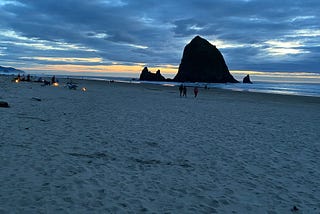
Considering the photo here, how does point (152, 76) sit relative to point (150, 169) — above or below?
above

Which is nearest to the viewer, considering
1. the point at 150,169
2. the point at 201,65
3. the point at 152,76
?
the point at 150,169

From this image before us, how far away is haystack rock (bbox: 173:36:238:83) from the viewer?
164113mm

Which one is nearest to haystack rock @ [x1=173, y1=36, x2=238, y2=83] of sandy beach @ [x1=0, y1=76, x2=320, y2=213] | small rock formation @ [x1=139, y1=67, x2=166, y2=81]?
small rock formation @ [x1=139, y1=67, x2=166, y2=81]

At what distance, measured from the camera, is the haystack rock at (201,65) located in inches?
6461

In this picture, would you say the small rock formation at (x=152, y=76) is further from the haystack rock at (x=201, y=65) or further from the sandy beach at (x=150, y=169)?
the sandy beach at (x=150, y=169)

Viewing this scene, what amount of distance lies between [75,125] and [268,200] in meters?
9.15

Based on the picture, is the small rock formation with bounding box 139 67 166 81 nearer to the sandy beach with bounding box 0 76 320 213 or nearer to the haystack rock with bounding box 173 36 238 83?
the haystack rock with bounding box 173 36 238 83

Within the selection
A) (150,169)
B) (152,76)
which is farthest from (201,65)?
(150,169)

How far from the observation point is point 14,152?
8.09 m

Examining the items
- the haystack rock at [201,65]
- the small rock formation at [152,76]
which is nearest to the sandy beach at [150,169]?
the small rock formation at [152,76]

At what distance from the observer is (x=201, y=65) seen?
554ft

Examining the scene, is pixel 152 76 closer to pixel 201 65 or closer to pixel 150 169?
pixel 201 65

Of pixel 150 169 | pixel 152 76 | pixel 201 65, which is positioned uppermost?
pixel 201 65

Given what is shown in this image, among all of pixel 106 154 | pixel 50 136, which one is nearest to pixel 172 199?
pixel 106 154
